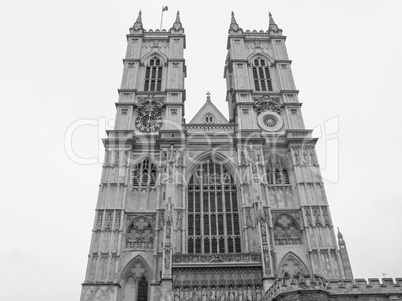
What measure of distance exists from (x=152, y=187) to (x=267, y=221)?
28.3 feet

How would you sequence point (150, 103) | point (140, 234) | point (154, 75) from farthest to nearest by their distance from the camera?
point (154, 75) → point (150, 103) → point (140, 234)

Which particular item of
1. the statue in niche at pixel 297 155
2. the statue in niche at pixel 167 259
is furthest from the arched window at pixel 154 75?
the statue in niche at pixel 167 259

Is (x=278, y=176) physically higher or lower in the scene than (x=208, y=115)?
lower

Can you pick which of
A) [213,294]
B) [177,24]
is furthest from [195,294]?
[177,24]

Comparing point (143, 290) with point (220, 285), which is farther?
point (143, 290)

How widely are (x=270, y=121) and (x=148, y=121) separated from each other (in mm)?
10118

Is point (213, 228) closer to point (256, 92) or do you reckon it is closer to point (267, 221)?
point (267, 221)

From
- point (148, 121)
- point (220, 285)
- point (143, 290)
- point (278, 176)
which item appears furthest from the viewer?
point (148, 121)

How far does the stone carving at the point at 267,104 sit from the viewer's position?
31.6m

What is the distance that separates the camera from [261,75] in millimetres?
34406

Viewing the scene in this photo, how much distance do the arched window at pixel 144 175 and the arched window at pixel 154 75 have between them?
319 inches

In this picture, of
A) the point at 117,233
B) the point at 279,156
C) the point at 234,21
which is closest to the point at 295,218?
the point at 279,156

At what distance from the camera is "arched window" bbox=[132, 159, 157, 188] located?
27.2m

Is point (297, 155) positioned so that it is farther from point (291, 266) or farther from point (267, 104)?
point (291, 266)
